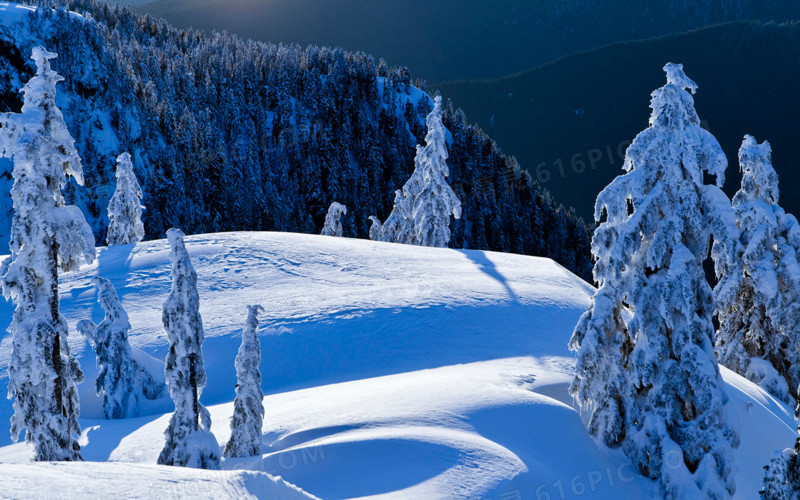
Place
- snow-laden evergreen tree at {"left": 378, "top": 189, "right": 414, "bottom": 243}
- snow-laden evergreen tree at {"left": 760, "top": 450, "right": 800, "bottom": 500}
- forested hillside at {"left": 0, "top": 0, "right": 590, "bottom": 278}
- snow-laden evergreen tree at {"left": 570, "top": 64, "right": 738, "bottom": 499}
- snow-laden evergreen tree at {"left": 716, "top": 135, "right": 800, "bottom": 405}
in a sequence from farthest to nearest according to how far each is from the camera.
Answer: forested hillside at {"left": 0, "top": 0, "right": 590, "bottom": 278}
snow-laden evergreen tree at {"left": 378, "top": 189, "right": 414, "bottom": 243}
snow-laden evergreen tree at {"left": 716, "top": 135, "right": 800, "bottom": 405}
snow-laden evergreen tree at {"left": 570, "top": 64, "right": 738, "bottom": 499}
snow-laden evergreen tree at {"left": 760, "top": 450, "right": 800, "bottom": 500}

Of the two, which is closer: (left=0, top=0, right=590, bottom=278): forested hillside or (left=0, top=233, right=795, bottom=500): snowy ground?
(left=0, top=233, right=795, bottom=500): snowy ground

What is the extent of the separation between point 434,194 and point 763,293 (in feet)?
63.2

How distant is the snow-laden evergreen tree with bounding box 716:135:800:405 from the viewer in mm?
21719

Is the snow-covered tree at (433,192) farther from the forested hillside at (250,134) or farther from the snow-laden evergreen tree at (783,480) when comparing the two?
the forested hillside at (250,134)

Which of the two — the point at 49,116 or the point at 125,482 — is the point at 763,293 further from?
the point at 125,482

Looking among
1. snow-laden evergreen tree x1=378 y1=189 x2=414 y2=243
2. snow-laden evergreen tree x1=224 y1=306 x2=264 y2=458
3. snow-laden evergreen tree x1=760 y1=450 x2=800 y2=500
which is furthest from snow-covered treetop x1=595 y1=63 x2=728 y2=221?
snow-laden evergreen tree x1=378 y1=189 x2=414 y2=243

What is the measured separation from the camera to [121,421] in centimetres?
1788

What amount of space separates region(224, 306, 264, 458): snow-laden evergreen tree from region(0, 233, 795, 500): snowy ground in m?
0.51

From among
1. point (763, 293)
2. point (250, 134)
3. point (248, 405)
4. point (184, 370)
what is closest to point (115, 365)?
point (184, 370)

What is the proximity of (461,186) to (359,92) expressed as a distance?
96.9ft

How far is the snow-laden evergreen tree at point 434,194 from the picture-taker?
37.9 meters

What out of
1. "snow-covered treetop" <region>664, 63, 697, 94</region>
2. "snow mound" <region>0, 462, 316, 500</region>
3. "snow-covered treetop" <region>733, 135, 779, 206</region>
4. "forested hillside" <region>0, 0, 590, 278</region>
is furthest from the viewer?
"forested hillside" <region>0, 0, 590, 278</region>

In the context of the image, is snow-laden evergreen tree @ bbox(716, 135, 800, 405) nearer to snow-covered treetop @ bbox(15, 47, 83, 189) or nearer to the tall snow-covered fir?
snow-covered treetop @ bbox(15, 47, 83, 189)

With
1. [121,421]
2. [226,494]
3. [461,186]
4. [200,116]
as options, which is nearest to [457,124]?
[461,186]
